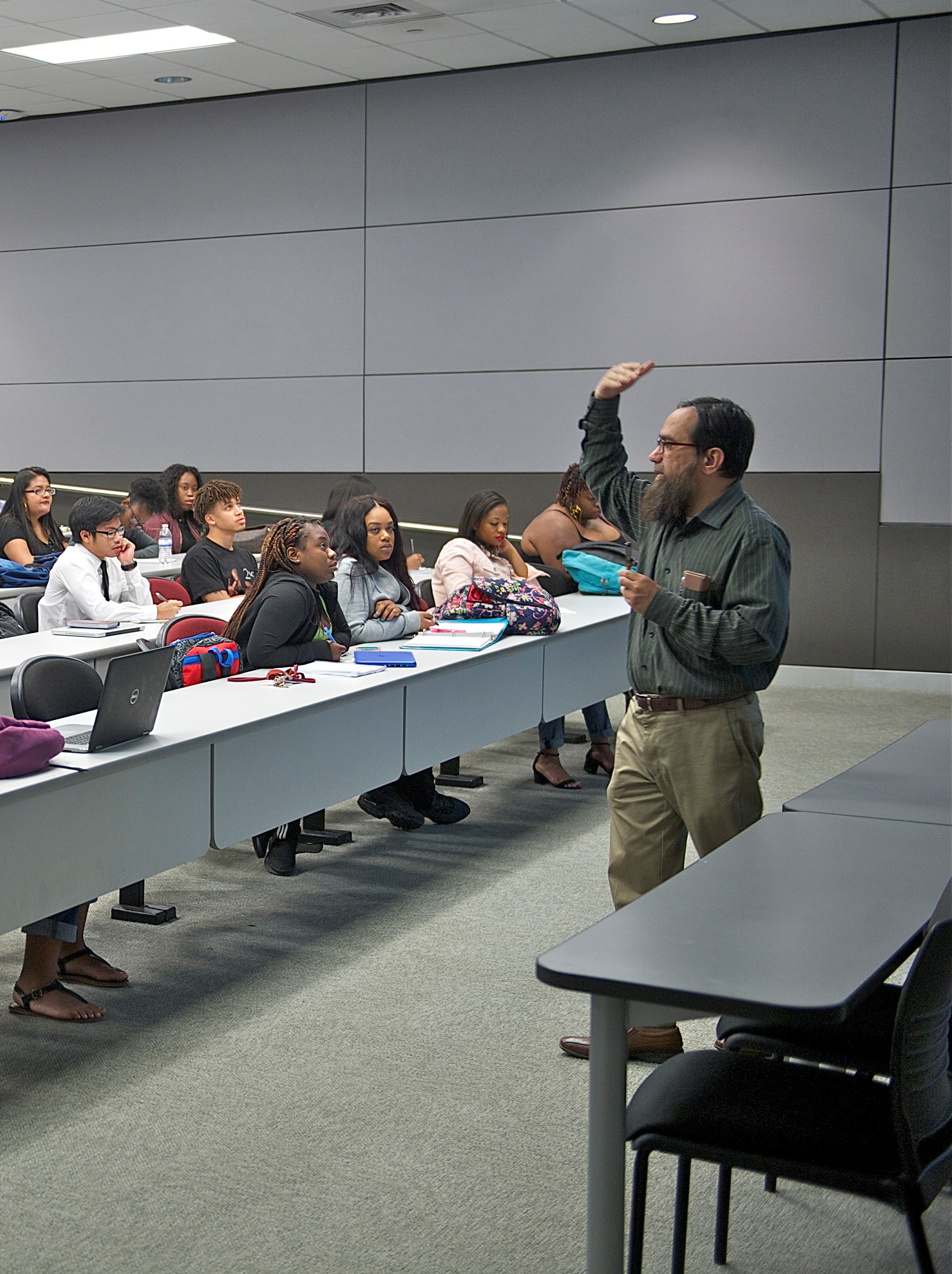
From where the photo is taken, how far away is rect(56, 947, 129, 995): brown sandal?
3.60 meters

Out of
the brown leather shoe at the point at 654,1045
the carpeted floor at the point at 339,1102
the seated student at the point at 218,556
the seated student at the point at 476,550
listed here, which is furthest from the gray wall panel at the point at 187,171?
the brown leather shoe at the point at 654,1045

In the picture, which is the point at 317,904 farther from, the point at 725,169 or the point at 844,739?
the point at 725,169

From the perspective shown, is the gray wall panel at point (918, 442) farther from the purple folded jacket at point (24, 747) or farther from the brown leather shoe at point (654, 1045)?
the purple folded jacket at point (24, 747)

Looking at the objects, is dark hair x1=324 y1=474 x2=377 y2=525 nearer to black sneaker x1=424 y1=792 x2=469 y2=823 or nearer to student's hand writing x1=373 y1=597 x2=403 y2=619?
student's hand writing x1=373 y1=597 x2=403 y2=619

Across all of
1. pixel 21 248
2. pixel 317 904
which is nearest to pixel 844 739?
pixel 317 904

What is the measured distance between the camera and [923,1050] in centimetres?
190

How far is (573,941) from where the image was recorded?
6.54ft

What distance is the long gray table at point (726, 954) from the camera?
1.80 m

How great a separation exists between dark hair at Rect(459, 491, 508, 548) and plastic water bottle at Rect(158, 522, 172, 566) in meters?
2.77

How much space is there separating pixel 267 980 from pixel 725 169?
653 cm

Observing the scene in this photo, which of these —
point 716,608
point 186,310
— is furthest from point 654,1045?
point 186,310

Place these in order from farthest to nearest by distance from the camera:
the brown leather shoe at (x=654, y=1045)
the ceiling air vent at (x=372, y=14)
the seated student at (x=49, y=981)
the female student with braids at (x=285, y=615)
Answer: the ceiling air vent at (x=372, y=14) < the female student with braids at (x=285, y=615) < the seated student at (x=49, y=981) < the brown leather shoe at (x=654, y=1045)

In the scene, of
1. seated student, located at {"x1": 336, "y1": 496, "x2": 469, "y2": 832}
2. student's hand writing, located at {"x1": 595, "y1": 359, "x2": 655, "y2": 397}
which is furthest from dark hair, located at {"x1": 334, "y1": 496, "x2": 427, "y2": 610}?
student's hand writing, located at {"x1": 595, "y1": 359, "x2": 655, "y2": 397}

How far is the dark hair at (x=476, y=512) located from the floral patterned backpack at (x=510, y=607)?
0.67 m
